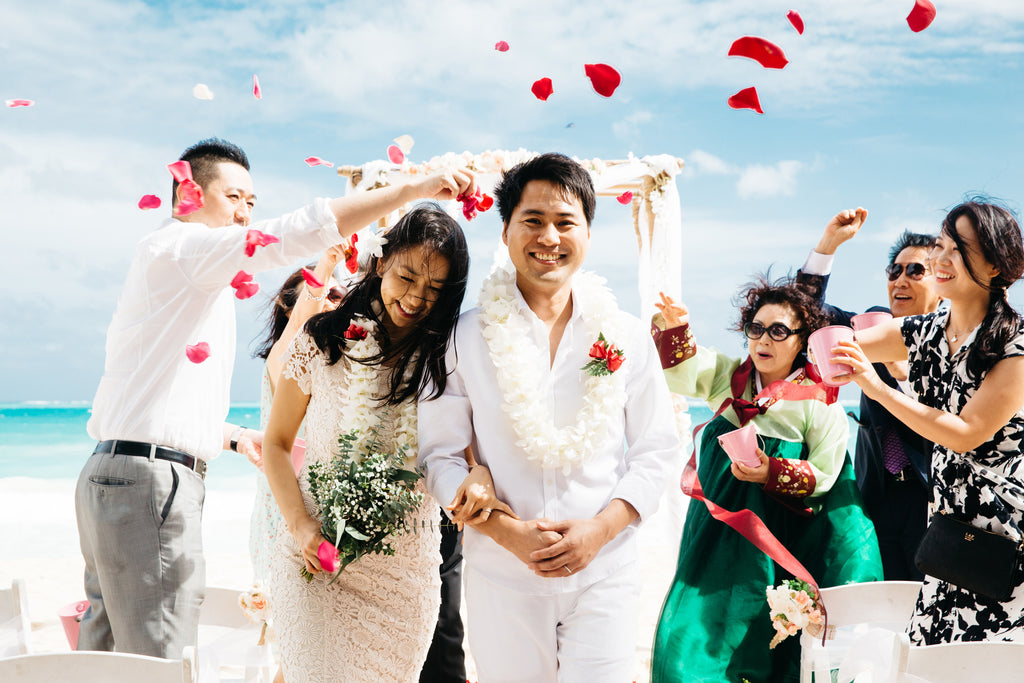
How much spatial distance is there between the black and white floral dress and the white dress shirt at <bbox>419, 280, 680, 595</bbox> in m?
0.96

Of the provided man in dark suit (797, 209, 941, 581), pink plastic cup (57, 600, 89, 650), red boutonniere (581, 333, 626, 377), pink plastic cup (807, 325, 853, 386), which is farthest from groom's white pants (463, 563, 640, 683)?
man in dark suit (797, 209, 941, 581)

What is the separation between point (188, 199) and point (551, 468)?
1.66 m

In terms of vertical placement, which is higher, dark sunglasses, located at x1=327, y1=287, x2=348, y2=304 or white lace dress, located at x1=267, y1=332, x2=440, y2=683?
dark sunglasses, located at x1=327, y1=287, x2=348, y2=304

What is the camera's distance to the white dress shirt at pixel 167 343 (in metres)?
2.64

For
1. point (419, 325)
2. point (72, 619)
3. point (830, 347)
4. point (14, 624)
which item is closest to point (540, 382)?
point (419, 325)

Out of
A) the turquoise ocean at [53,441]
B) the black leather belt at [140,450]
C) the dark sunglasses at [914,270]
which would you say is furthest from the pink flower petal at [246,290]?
the turquoise ocean at [53,441]

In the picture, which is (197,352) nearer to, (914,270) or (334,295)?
(334,295)

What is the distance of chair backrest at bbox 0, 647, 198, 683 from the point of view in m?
1.72

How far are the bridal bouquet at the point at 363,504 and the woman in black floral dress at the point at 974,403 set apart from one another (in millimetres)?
1455

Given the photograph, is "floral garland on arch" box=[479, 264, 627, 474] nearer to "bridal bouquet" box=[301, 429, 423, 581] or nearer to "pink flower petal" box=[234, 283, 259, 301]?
"bridal bouquet" box=[301, 429, 423, 581]

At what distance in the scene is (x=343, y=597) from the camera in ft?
7.71

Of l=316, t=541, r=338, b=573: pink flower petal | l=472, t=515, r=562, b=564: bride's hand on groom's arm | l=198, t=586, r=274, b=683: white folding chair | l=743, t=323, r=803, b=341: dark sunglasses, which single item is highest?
l=743, t=323, r=803, b=341: dark sunglasses

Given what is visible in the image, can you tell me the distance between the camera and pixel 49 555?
35.1 ft

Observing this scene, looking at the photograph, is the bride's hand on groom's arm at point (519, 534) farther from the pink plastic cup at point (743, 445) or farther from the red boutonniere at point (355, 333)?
the pink plastic cup at point (743, 445)
